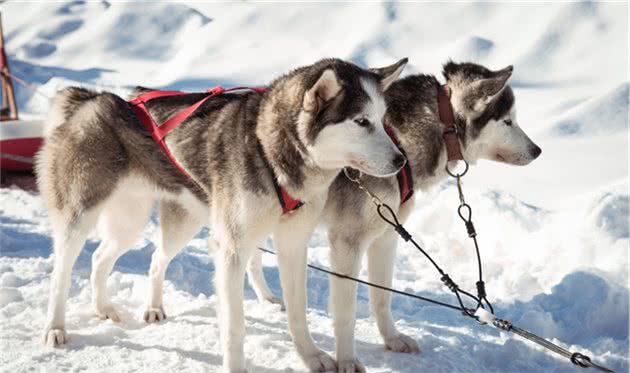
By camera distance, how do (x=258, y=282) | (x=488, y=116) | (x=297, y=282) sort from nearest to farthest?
(x=297, y=282), (x=488, y=116), (x=258, y=282)

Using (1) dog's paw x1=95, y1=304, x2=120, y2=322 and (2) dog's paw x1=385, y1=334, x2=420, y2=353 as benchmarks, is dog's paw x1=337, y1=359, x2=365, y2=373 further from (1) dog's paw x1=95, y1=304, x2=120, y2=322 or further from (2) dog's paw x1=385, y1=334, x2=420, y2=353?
(1) dog's paw x1=95, y1=304, x2=120, y2=322

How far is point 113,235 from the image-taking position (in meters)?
3.79

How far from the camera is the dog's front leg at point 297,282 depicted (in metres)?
3.02

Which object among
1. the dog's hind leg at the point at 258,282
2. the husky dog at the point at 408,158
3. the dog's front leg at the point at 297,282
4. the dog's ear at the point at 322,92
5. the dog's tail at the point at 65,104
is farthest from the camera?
the dog's hind leg at the point at 258,282

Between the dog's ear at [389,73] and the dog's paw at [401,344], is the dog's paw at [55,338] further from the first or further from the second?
the dog's ear at [389,73]

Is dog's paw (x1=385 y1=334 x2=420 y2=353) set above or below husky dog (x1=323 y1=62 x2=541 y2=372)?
below

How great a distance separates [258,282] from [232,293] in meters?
1.26

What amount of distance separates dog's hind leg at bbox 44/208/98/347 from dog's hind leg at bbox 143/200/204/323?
48 centimetres

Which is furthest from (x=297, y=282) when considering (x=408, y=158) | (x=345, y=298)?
(x=408, y=158)

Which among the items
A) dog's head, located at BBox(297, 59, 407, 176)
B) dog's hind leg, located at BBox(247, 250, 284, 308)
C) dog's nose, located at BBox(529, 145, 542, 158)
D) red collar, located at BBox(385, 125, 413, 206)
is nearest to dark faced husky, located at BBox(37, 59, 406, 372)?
dog's head, located at BBox(297, 59, 407, 176)

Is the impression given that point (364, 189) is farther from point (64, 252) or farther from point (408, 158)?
point (64, 252)

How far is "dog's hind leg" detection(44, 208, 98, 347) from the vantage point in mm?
3297

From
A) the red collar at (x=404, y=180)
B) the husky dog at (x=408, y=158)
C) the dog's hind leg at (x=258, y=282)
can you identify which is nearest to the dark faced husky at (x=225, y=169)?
the husky dog at (x=408, y=158)

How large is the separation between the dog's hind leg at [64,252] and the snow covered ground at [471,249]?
0.13 meters
